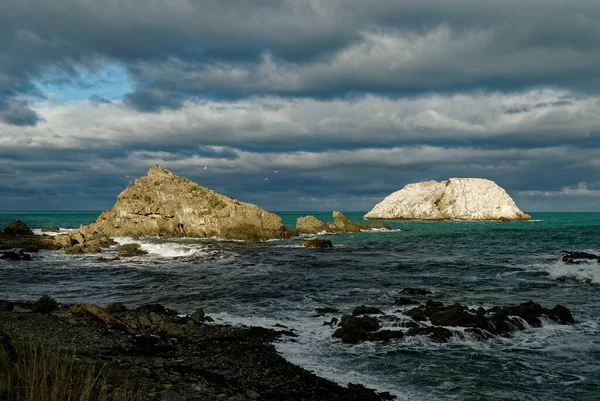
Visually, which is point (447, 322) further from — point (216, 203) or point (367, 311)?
point (216, 203)

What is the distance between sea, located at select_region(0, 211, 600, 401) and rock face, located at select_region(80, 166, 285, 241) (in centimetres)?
2114

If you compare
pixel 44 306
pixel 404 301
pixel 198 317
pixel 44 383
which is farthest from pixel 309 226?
pixel 44 383

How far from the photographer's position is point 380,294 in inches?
1178

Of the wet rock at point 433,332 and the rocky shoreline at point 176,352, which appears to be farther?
the wet rock at point 433,332

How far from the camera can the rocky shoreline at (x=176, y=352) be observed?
1210 cm

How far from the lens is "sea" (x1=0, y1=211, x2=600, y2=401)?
47.3 feet

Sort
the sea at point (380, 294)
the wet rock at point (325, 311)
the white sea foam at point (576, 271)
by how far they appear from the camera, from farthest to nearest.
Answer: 1. the white sea foam at point (576, 271)
2. the wet rock at point (325, 311)
3. the sea at point (380, 294)

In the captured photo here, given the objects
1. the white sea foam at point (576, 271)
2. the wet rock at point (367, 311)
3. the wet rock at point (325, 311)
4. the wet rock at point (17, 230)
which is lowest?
the wet rock at point (325, 311)

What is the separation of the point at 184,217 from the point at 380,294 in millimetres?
63154

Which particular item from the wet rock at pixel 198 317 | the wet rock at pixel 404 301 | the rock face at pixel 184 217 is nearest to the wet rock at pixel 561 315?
the wet rock at pixel 404 301

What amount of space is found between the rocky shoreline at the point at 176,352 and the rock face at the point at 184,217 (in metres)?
62.0

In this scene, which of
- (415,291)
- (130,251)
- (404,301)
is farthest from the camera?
(130,251)

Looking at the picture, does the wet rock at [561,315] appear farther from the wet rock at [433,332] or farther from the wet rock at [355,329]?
the wet rock at [355,329]

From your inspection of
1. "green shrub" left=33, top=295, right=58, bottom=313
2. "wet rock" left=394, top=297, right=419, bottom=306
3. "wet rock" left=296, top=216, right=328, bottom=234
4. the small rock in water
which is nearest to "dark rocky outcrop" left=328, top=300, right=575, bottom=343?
"wet rock" left=394, top=297, right=419, bottom=306
